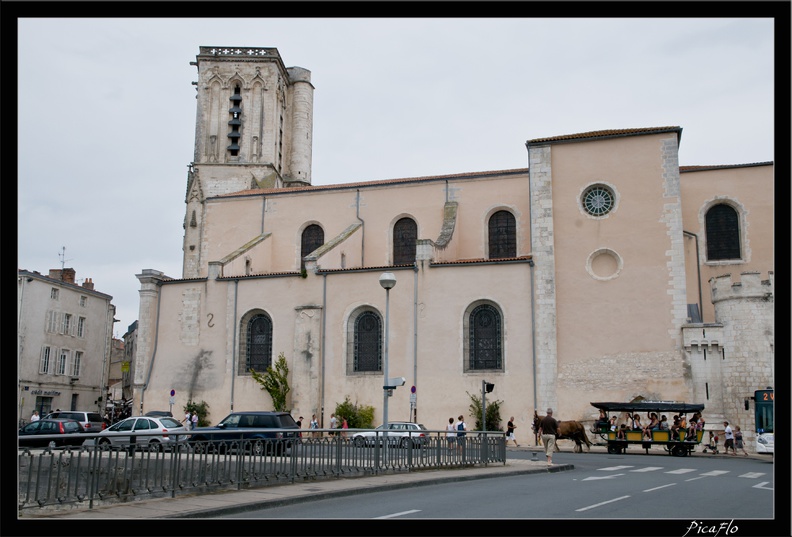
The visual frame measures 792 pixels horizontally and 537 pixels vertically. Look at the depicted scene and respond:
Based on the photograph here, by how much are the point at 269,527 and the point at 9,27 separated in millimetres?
3063

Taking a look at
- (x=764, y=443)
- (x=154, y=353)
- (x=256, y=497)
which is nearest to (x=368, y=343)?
(x=154, y=353)

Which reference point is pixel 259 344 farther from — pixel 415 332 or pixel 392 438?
pixel 392 438

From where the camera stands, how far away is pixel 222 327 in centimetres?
3762

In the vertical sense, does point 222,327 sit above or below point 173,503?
above

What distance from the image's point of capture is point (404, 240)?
131 feet

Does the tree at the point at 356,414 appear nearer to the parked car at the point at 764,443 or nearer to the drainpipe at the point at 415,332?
the drainpipe at the point at 415,332

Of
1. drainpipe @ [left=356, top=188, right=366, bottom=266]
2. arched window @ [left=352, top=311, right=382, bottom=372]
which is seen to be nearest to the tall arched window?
arched window @ [left=352, top=311, right=382, bottom=372]

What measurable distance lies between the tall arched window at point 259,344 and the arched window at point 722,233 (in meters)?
Result: 20.9

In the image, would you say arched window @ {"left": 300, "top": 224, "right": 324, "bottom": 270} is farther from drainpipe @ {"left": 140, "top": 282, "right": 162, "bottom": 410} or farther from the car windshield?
the car windshield

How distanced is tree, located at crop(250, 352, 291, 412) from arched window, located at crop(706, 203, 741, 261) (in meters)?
20.1

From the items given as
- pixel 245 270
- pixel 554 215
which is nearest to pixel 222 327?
pixel 245 270

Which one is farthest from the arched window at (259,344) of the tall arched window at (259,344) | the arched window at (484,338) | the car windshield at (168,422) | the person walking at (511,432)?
the person walking at (511,432)

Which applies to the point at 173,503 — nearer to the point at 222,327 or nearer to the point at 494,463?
the point at 494,463

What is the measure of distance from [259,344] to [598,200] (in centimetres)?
1713
